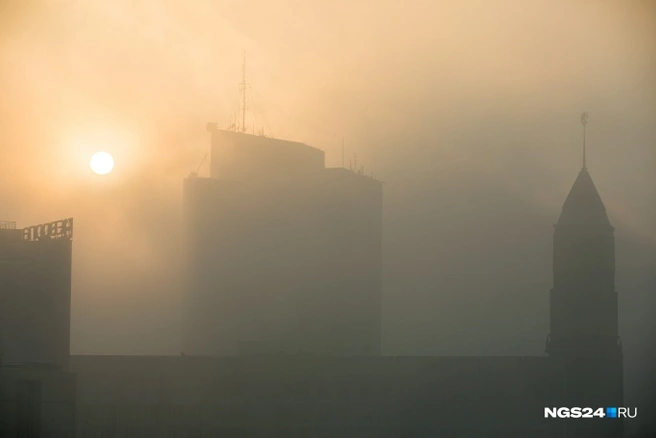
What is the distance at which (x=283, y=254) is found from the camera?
4220 inches

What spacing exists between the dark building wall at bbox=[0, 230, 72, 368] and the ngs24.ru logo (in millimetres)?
31228

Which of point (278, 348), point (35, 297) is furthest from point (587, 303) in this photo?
point (35, 297)

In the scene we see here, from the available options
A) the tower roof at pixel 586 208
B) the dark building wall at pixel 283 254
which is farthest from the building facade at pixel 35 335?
the dark building wall at pixel 283 254

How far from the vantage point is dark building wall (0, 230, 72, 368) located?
173ft

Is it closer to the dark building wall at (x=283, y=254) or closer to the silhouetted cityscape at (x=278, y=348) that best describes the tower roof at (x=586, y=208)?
the silhouetted cityscape at (x=278, y=348)

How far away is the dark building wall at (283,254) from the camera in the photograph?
99.7 meters

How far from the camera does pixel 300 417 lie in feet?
218

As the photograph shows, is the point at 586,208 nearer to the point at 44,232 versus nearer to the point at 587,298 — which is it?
the point at 587,298

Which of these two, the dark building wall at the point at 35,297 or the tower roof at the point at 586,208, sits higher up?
the tower roof at the point at 586,208

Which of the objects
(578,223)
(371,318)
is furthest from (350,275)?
(578,223)

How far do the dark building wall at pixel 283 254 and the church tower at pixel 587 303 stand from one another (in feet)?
115

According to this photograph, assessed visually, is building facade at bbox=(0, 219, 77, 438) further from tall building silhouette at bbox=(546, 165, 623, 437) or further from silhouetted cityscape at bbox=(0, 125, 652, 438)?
tall building silhouette at bbox=(546, 165, 623, 437)

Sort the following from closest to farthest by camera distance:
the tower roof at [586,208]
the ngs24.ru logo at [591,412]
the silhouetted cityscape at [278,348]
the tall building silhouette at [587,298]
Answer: the silhouetted cityscape at [278,348], the ngs24.ru logo at [591,412], the tall building silhouette at [587,298], the tower roof at [586,208]

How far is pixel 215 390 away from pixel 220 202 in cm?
3676
